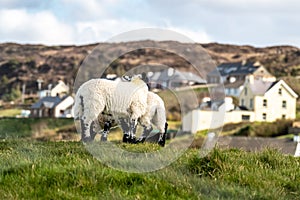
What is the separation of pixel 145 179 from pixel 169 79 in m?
5.58

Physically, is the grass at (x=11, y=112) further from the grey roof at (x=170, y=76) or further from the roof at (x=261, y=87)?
the grey roof at (x=170, y=76)

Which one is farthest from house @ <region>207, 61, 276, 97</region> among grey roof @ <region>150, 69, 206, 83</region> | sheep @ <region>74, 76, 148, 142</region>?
sheep @ <region>74, 76, 148, 142</region>

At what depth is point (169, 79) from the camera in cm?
1419

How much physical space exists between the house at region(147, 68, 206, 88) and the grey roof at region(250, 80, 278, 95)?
84.2m

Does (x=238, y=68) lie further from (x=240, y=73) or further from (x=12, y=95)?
(x=12, y=95)

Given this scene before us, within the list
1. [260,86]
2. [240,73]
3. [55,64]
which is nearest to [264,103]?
[260,86]

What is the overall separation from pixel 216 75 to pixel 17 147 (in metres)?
4.58

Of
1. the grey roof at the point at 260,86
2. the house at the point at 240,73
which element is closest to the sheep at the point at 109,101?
the grey roof at the point at 260,86

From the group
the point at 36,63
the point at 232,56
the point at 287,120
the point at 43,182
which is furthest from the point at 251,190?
the point at 232,56

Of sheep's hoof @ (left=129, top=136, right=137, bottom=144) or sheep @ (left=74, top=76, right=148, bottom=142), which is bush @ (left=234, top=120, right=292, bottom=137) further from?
sheep @ (left=74, top=76, right=148, bottom=142)

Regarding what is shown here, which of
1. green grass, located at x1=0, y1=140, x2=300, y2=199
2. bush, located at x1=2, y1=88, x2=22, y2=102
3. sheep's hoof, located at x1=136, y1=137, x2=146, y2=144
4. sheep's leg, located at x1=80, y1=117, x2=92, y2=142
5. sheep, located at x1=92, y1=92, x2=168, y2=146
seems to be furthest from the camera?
bush, located at x1=2, y1=88, x2=22, y2=102

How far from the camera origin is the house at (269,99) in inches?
3898

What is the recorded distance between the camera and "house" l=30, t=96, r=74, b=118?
105m

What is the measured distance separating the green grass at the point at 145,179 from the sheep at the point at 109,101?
6.96 ft
